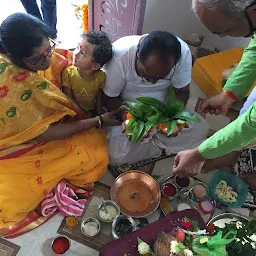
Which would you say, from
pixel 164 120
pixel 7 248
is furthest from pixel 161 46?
pixel 7 248

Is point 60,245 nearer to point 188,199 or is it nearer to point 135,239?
point 135,239

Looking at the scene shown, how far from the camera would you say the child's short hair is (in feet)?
5.81

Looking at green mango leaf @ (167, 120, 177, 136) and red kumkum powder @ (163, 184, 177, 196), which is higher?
green mango leaf @ (167, 120, 177, 136)

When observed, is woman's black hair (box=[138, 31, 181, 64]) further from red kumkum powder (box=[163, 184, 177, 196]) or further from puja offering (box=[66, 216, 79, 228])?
puja offering (box=[66, 216, 79, 228])

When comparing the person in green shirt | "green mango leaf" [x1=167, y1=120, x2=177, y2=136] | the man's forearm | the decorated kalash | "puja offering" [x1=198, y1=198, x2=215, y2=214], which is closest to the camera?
the person in green shirt

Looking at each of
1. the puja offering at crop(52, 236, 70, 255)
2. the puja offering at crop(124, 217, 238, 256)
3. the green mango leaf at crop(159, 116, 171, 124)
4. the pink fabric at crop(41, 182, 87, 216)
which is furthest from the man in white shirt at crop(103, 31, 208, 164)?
the puja offering at crop(124, 217, 238, 256)

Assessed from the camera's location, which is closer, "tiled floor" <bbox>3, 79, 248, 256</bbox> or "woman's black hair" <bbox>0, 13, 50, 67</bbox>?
"woman's black hair" <bbox>0, 13, 50, 67</bbox>

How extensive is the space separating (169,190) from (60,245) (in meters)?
0.68

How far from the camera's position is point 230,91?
5.67 ft

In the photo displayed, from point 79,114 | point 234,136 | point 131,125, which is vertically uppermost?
point 234,136

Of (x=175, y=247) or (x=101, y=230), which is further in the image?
(x=101, y=230)

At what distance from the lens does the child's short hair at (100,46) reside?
1.77 meters

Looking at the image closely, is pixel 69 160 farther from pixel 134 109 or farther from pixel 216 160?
pixel 216 160

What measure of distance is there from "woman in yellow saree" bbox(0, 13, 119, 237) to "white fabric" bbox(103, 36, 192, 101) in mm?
175
